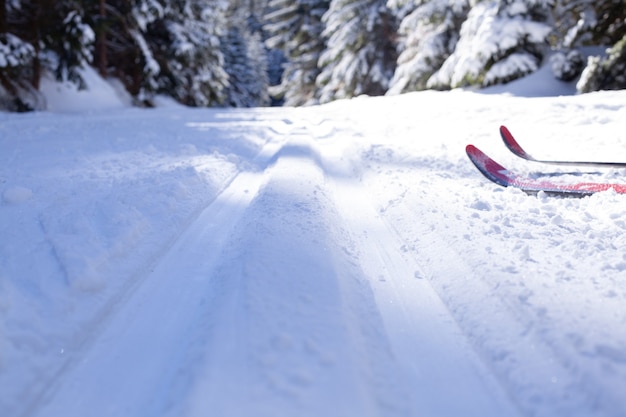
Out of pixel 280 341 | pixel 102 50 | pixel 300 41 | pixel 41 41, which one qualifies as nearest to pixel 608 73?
pixel 280 341

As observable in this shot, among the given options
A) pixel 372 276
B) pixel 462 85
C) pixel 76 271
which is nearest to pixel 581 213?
pixel 372 276

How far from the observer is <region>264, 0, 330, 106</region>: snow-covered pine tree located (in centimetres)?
2409

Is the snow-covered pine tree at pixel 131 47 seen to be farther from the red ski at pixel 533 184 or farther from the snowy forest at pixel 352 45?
the red ski at pixel 533 184

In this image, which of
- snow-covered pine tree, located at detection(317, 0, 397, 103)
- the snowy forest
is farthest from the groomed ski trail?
snow-covered pine tree, located at detection(317, 0, 397, 103)

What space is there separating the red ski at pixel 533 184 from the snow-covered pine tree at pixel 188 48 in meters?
13.1

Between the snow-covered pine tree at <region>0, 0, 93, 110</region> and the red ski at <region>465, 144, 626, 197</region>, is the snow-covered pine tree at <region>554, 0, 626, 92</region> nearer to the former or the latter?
the red ski at <region>465, 144, 626, 197</region>

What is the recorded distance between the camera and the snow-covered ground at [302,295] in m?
1.33

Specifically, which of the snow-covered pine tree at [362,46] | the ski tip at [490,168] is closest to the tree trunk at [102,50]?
the snow-covered pine tree at [362,46]

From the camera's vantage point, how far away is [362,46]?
738 inches

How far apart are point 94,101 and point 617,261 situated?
42.9ft

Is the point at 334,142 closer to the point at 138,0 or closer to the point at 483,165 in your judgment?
the point at 483,165

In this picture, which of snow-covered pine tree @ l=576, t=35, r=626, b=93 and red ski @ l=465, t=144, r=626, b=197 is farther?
snow-covered pine tree @ l=576, t=35, r=626, b=93

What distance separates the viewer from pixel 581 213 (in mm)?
2756

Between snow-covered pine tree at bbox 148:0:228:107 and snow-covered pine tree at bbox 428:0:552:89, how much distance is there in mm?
10082
